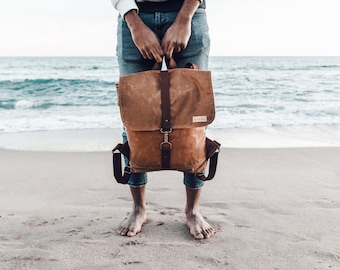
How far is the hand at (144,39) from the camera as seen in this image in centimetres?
189

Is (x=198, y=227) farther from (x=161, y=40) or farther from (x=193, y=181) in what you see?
(x=161, y=40)

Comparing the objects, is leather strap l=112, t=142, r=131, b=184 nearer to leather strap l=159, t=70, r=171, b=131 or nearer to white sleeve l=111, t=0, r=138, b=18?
leather strap l=159, t=70, r=171, b=131

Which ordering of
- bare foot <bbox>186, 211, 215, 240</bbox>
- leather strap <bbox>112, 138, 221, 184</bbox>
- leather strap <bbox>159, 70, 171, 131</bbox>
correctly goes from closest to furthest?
leather strap <bbox>159, 70, 171, 131</bbox> < leather strap <bbox>112, 138, 221, 184</bbox> < bare foot <bbox>186, 211, 215, 240</bbox>

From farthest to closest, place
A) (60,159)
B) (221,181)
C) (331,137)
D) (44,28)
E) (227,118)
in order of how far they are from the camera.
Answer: (44,28)
(227,118)
(331,137)
(60,159)
(221,181)

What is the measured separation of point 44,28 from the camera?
85.4 ft

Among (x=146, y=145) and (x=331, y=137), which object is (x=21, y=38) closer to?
(x=331, y=137)

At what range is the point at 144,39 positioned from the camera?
1.89m

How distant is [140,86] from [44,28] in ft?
86.9

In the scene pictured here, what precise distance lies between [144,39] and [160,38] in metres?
0.16

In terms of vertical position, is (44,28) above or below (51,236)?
above

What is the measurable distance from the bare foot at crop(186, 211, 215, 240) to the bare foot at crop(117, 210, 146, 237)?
28 cm

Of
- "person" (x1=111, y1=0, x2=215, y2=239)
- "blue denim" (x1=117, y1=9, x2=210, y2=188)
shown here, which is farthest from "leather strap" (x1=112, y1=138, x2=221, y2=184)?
"blue denim" (x1=117, y1=9, x2=210, y2=188)

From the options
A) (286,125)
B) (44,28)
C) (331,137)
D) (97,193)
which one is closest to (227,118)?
(286,125)

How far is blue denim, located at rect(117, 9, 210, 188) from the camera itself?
2008mm
